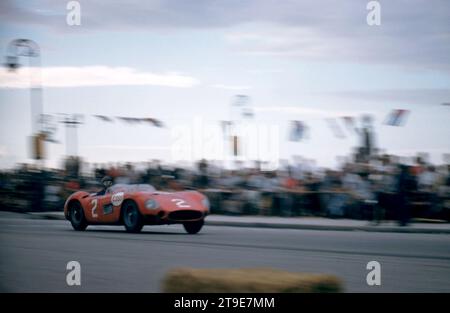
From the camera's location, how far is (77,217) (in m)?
15.9

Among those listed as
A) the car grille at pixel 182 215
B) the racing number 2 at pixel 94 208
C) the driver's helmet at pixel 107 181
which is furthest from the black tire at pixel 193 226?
the driver's helmet at pixel 107 181

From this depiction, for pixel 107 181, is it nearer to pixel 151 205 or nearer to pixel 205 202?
pixel 151 205

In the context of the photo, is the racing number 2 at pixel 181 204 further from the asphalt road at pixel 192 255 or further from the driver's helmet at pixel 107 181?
the driver's helmet at pixel 107 181

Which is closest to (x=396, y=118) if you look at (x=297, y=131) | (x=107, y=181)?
(x=297, y=131)

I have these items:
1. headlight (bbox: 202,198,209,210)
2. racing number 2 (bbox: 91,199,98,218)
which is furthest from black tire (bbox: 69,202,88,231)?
headlight (bbox: 202,198,209,210)

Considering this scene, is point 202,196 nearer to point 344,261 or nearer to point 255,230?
point 255,230

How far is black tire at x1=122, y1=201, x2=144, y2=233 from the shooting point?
51.0ft

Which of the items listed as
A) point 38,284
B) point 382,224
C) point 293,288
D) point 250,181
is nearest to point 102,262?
point 38,284

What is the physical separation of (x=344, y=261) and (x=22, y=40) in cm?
484

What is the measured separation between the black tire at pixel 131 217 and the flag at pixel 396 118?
639 centimetres

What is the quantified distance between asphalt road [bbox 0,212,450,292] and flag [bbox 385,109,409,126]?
5.61 feet

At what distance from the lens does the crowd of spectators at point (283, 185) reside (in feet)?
41.0

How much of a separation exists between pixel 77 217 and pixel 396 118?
24.6 ft

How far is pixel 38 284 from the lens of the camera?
30.1 feet
